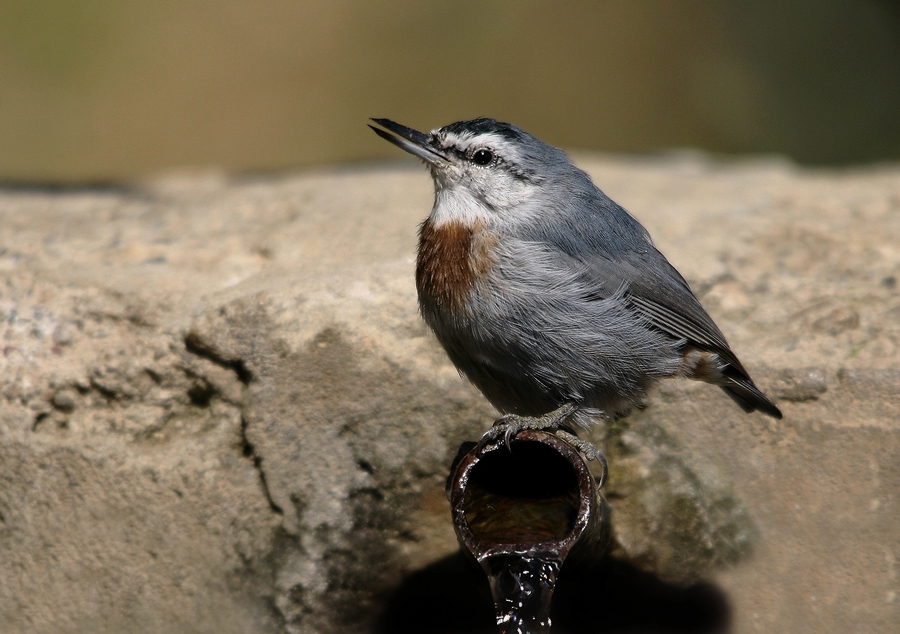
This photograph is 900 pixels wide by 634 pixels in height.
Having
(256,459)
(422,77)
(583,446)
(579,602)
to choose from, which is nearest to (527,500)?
(583,446)

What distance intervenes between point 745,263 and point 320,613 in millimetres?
2831

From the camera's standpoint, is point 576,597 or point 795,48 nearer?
point 576,597

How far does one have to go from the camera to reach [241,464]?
4000 millimetres

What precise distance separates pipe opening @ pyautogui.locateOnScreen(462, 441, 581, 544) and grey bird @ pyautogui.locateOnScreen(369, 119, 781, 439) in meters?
0.17

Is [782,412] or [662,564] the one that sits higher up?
[782,412]

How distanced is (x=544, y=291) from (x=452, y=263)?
0.38 meters

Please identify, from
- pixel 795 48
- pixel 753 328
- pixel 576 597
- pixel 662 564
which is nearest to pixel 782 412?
pixel 753 328

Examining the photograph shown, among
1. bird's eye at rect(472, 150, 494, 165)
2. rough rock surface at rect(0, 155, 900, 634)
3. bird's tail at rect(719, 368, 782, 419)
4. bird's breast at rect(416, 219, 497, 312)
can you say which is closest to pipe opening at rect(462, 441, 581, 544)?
rough rock surface at rect(0, 155, 900, 634)

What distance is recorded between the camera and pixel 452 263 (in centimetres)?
355

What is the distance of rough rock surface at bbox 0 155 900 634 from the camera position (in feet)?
12.7

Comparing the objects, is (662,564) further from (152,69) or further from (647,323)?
(152,69)

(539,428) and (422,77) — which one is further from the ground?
(422,77)

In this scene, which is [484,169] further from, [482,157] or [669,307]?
[669,307]

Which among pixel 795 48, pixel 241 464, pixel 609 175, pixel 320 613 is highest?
pixel 795 48
